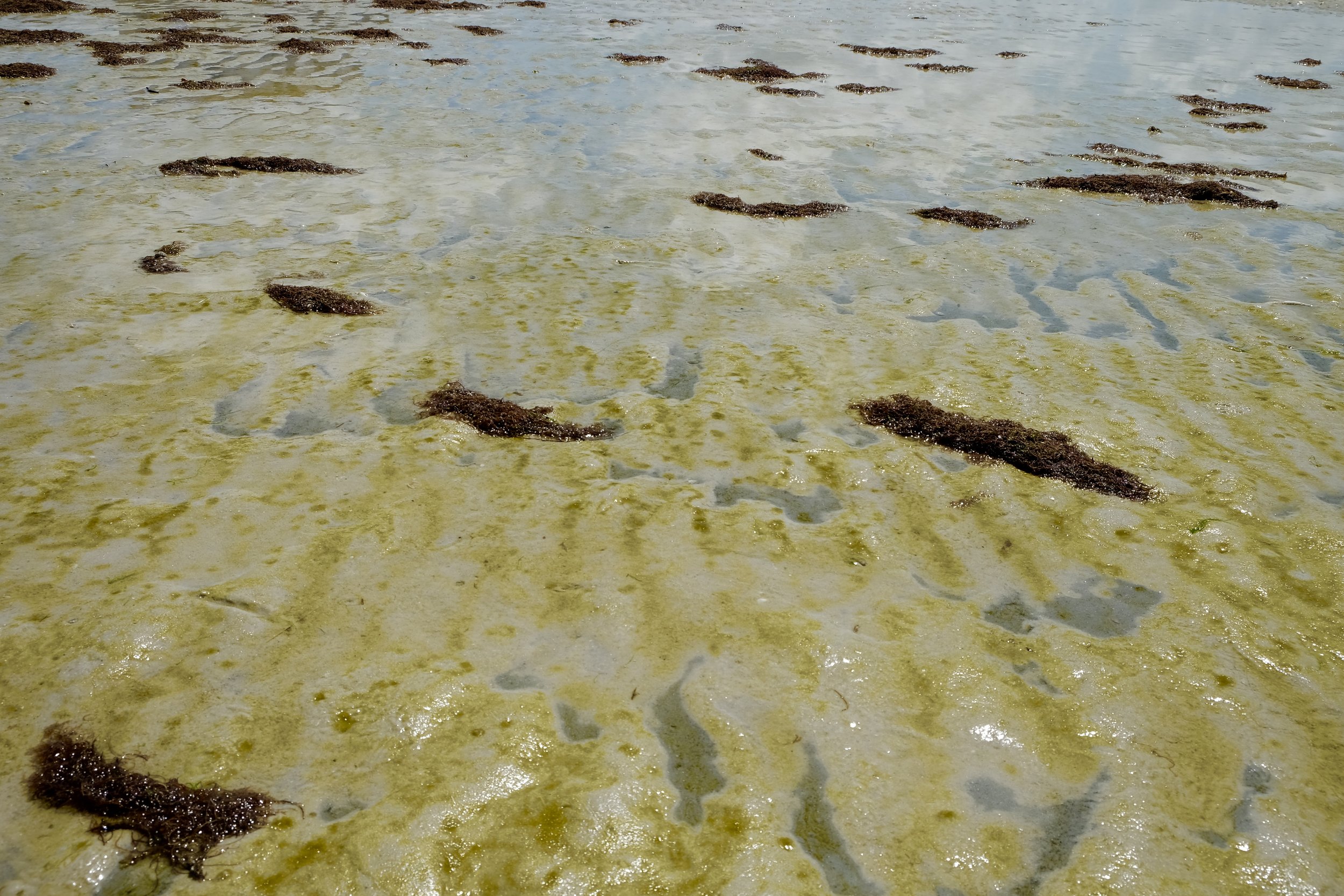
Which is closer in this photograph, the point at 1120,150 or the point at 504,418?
the point at 504,418

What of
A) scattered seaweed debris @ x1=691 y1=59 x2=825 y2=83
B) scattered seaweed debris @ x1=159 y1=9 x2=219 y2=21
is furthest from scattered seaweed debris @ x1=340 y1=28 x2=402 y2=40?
scattered seaweed debris @ x1=691 y1=59 x2=825 y2=83

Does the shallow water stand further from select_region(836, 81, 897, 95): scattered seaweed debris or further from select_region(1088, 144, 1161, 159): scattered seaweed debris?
select_region(836, 81, 897, 95): scattered seaweed debris

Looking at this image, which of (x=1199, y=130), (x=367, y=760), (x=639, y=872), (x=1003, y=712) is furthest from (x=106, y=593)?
(x=1199, y=130)

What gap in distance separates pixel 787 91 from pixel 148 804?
770 inches

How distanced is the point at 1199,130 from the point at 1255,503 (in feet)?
51.3

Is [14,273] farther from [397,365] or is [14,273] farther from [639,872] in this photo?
[639,872]

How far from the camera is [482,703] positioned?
4305 mm

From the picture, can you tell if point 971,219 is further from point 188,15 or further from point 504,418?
point 188,15

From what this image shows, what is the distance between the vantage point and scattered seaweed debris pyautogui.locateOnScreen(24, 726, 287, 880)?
11.4 ft

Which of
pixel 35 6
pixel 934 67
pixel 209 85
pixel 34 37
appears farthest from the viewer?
pixel 35 6

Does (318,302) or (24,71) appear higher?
(24,71)

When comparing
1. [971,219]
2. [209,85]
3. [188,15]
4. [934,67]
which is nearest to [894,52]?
[934,67]

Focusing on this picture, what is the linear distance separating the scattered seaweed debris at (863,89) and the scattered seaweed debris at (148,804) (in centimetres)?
2010

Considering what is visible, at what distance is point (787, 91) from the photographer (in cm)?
1994
